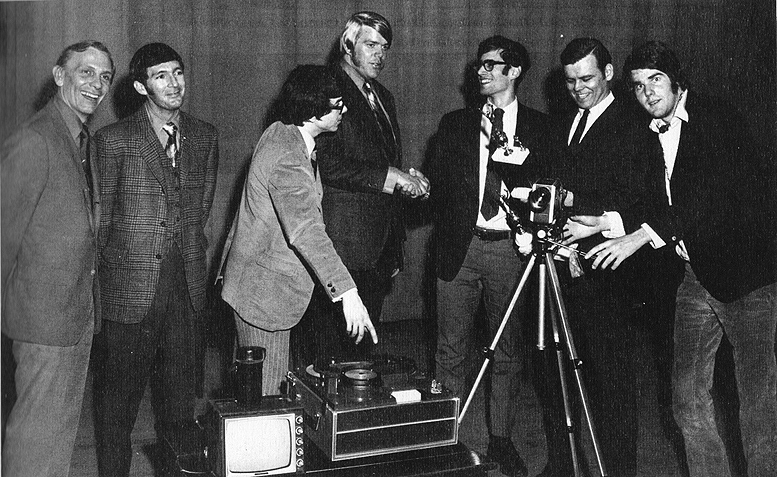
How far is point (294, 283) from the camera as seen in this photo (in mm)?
3010

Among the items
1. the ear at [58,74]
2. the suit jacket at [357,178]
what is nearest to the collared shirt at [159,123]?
the ear at [58,74]

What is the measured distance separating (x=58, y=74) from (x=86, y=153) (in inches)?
12.2

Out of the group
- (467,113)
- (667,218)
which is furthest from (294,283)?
(667,218)

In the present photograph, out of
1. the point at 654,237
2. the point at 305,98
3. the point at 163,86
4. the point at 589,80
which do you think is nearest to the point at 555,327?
the point at 654,237

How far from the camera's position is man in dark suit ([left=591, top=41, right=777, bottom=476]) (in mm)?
2879

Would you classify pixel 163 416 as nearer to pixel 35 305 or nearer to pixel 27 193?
pixel 35 305

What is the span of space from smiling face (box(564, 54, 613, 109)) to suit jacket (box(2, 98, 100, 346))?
2.03 metres

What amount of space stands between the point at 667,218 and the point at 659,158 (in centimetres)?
24

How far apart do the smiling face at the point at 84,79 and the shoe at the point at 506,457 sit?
2253 mm

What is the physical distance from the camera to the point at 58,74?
3.00 m

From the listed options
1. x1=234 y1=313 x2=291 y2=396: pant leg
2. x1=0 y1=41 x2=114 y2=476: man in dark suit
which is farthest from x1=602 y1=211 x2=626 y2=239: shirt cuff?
x1=0 y1=41 x2=114 y2=476: man in dark suit

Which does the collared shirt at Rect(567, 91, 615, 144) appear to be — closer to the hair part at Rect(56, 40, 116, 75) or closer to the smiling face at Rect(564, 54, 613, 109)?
the smiling face at Rect(564, 54, 613, 109)

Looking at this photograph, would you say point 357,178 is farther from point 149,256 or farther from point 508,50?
point 149,256

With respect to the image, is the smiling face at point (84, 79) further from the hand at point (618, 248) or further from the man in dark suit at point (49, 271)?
the hand at point (618, 248)
